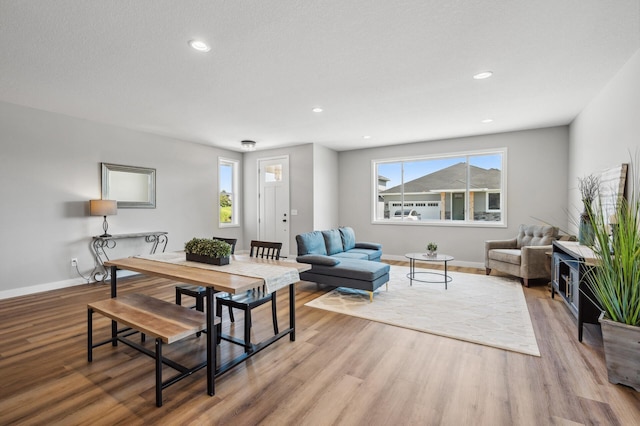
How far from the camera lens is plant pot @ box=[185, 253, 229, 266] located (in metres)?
2.62

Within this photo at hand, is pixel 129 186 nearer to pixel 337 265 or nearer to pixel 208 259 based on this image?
pixel 208 259

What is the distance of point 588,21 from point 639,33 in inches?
23.2

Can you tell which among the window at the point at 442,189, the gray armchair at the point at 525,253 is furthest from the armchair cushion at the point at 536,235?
the window at the point at 442,189

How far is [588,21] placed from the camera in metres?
2.31

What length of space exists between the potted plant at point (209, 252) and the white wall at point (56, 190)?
10.4 ft

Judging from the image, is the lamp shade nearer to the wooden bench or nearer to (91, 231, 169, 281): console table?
(91, 231, 169, 281): console table

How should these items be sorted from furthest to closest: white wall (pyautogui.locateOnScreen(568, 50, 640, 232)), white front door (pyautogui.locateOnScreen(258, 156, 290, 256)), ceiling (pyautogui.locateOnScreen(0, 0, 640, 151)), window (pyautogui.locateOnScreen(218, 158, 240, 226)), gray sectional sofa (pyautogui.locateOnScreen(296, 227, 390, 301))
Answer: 1. window (pyautogui.locateOnScreen(218, 158, 240, 226))
2. white front door (pyautogui.locateOnScreen(258, 156, 290, 256))
3. gray sectional sofa (pyautogui.locateOnScreen(296, 227, 390, 301))
4. white wall (pyautogui.locateOnScreen(568, 50, 640, 232))
5. ceiling (pyautogui.locateOnScreen(0, 0, 640, 151))

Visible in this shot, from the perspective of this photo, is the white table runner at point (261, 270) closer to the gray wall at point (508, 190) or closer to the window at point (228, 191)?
the window at point (228, 191)

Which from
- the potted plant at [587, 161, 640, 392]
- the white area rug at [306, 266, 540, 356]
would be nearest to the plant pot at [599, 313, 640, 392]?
the potted plant at [587, 161, 640, 392]

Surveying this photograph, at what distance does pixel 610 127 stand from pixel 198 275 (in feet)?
14.8

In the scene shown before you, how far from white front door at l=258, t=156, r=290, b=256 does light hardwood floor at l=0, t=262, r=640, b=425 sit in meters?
4.06

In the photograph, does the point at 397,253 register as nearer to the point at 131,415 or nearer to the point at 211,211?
the point at 211,211

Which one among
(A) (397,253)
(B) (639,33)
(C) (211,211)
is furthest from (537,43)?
(C) (211,211)

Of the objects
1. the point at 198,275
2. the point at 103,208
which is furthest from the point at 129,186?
the point at 198,275
